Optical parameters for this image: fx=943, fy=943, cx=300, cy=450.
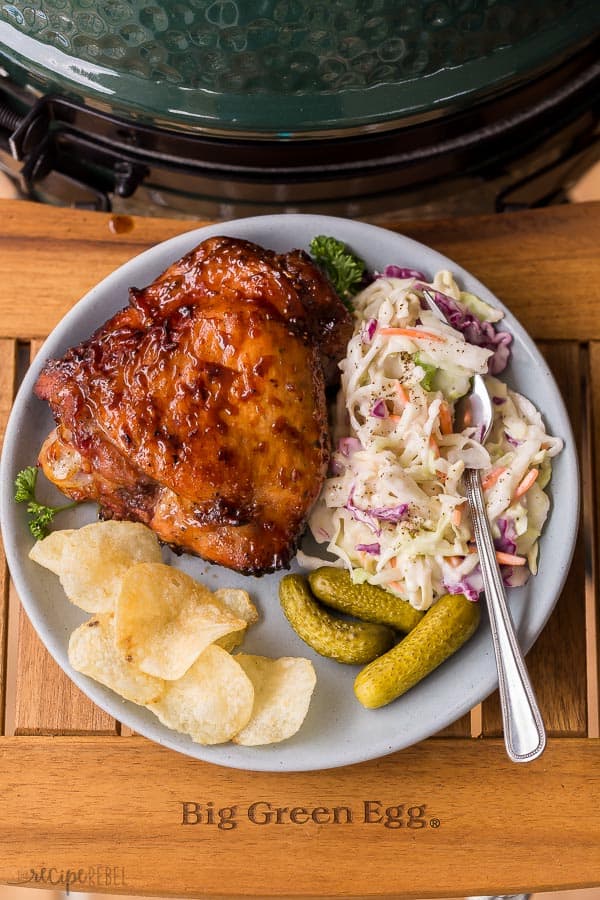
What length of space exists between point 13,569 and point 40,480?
26 centimetres

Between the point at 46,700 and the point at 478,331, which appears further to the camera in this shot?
the point at 46,700

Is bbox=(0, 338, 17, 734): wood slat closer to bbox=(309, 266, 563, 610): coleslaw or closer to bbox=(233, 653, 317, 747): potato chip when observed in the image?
bbox=(233, 653, 317, 747): potato chip

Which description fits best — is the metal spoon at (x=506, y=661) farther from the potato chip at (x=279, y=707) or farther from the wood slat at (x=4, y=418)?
the wood slat at (x=4, y=418)

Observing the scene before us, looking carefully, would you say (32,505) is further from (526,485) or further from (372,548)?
(526,485)

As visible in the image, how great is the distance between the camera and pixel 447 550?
2.51m

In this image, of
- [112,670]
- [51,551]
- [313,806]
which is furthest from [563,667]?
[51,551]

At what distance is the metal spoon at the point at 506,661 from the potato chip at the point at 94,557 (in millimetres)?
908

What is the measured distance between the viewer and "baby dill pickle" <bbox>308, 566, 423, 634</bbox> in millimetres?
2512

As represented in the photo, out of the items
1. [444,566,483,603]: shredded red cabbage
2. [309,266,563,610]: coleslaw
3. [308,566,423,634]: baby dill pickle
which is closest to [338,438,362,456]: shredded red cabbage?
[309,266,563,610]: coleslaw

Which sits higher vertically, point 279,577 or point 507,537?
point 507,537

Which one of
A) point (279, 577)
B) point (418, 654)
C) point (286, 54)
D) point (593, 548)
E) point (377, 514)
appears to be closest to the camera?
point (286, 54)

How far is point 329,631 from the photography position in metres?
2.47

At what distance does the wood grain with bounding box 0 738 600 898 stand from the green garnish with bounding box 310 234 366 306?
1370 millimetres

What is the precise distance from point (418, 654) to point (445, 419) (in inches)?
24.6
